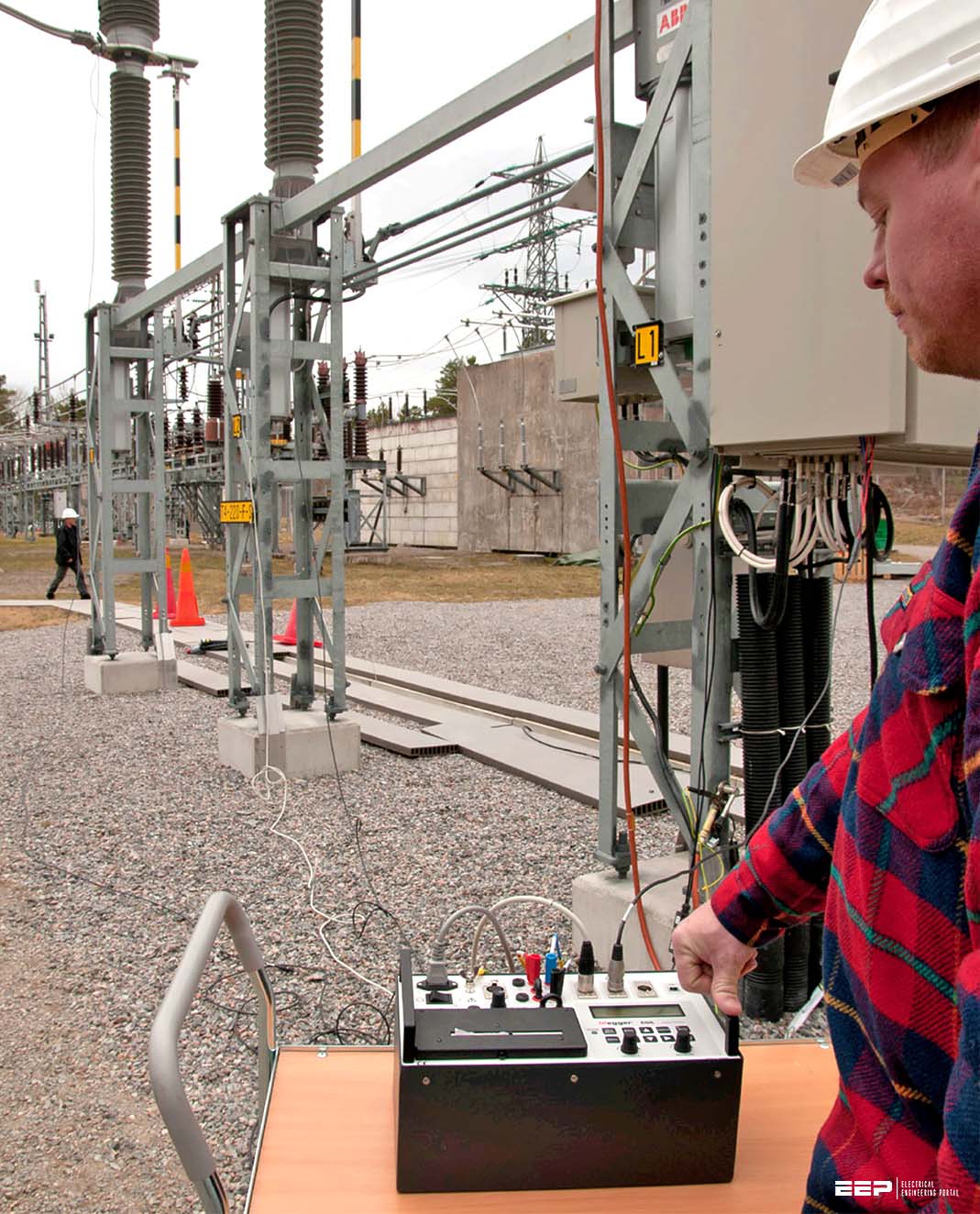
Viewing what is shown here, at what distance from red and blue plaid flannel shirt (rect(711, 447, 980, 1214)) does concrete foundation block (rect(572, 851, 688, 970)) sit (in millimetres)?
2527

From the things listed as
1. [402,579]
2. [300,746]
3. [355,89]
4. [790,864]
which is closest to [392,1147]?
[790,864]

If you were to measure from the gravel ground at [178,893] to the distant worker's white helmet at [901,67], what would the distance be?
2.92 m

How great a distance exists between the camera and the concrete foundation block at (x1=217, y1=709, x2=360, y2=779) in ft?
22.2

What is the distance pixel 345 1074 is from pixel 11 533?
4884 cm

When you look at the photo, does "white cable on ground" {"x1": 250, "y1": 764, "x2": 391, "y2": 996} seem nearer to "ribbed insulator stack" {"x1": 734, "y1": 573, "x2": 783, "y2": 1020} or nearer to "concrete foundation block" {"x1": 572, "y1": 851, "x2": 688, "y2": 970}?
"concrete foundation block" {"x1": 572, "y1": 851, "x2": 688, "y2": 970}

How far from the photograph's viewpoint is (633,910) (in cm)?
361

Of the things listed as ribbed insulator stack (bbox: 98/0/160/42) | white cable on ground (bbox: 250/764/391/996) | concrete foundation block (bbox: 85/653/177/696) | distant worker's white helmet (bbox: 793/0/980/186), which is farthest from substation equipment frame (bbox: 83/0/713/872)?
ribbed insulator stack (bbox: 98/0/160/42)

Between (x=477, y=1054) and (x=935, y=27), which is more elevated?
(x=935, y=27)

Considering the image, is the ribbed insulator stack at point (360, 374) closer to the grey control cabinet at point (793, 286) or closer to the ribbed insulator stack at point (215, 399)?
the ribbed insulator stack at point (215, 399)

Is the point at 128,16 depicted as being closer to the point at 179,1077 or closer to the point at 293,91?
the point at 293,91

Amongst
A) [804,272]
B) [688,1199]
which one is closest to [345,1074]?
[688,1199]

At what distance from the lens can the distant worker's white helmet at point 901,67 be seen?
86cm

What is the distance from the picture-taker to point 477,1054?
152 centimetres

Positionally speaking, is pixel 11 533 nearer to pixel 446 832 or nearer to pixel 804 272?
pixel 446 832
